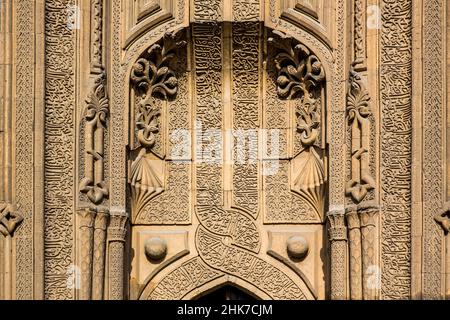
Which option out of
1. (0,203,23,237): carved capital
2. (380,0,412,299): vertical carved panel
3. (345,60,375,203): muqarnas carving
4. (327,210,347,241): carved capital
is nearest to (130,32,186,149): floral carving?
(0,203,23,237): carved capital

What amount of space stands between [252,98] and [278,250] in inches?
66.1

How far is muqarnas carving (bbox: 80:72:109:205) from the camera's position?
23797 mm

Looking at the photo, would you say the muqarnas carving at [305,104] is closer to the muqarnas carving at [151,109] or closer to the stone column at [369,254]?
the stone column at [369,254]

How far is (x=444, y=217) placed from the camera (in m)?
23.2

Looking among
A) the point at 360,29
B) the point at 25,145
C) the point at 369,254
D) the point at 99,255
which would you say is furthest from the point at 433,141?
the point at 25,145

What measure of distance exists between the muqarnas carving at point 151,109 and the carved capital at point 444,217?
10.6ft

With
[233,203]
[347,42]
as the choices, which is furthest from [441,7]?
[233,203]

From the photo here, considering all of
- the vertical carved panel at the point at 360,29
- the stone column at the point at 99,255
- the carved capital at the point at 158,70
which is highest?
the vertical carved panel at the point at 360,29

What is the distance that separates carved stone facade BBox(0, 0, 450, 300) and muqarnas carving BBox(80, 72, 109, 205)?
2cm

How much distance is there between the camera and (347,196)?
23922 millimetres

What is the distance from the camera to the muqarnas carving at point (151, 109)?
24500mm

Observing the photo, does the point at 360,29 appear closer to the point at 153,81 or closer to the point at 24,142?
the point at 153,81

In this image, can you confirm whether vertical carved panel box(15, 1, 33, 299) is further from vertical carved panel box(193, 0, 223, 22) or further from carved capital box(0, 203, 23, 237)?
vertical carved panel box(193, 0, 223, 22)

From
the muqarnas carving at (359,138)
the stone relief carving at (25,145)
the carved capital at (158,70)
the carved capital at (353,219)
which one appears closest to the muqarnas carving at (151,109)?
the carved capital at (158,70)
